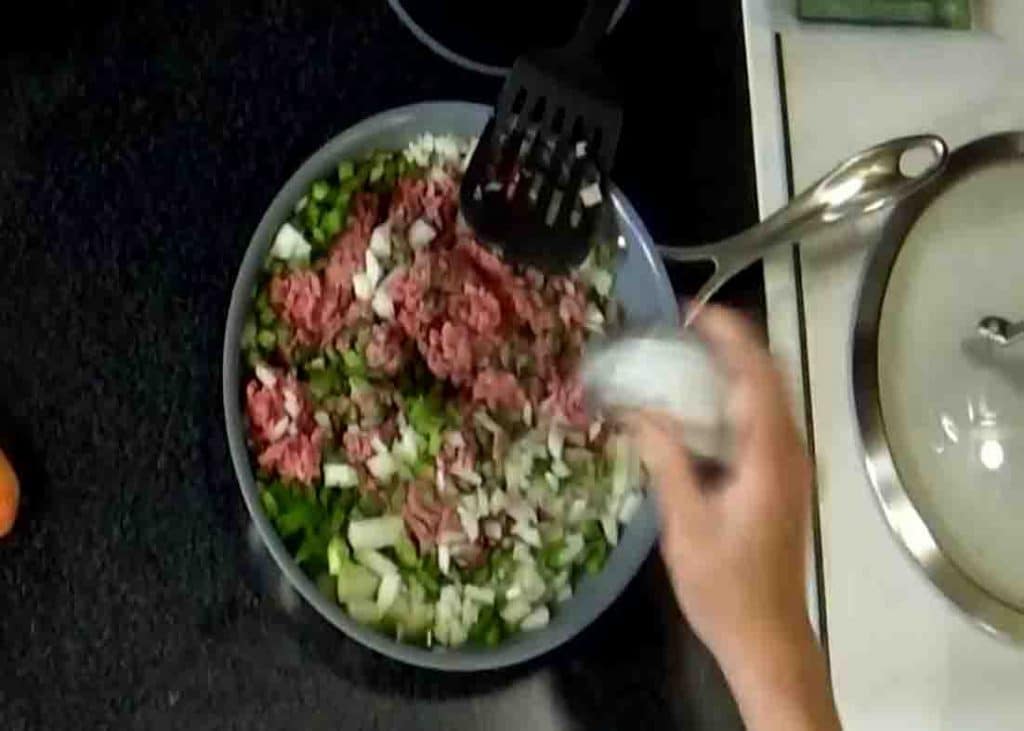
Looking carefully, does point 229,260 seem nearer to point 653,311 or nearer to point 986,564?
point 653,311

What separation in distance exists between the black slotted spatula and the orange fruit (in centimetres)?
26

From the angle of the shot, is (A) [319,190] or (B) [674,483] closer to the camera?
(B) [674,483]

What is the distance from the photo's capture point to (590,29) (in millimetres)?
886

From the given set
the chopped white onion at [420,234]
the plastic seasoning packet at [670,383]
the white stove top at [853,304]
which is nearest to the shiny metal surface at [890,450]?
the white stove top at [853,304]

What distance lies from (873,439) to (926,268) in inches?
3.8

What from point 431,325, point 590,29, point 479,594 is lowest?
point 479,594

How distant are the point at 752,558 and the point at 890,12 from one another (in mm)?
361

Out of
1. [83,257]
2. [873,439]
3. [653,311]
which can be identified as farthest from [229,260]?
[873,439]

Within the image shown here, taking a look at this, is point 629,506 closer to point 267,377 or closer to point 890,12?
point 267,377

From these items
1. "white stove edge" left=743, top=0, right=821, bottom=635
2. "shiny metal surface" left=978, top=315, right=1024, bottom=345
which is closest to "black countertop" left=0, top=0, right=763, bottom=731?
"white stove edge" left=743, top=0, right=821, bottom=635

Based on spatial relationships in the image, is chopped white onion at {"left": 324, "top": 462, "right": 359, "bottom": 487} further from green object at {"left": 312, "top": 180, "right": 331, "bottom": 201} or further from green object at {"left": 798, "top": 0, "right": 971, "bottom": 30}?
green object at {"left": 798, "top": 0, "right": 971, "bottom": 30}

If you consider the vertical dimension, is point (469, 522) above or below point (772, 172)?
below

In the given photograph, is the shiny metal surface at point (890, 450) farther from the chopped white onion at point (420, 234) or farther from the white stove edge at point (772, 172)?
the chopped white onion at point (420, 234)

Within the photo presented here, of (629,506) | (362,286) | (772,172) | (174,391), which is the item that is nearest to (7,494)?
(174,391)
